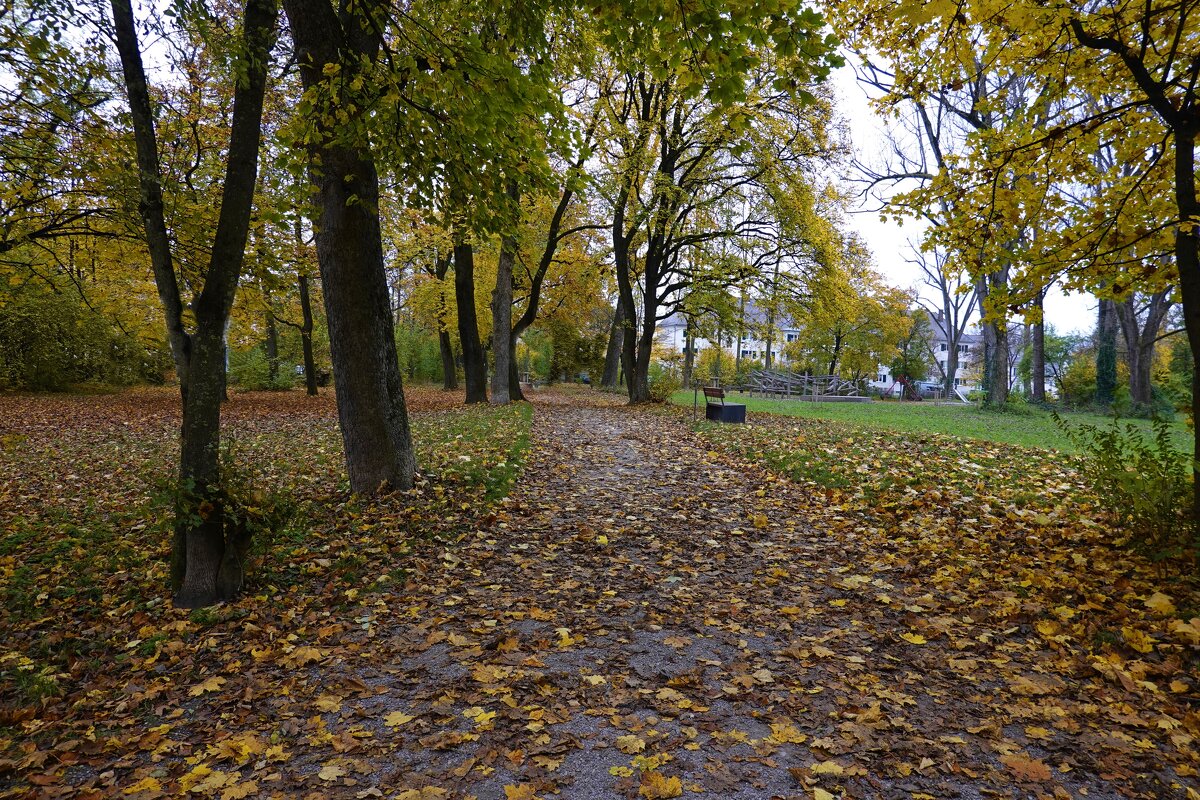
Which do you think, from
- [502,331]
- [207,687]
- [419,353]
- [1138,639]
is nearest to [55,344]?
[502,331]

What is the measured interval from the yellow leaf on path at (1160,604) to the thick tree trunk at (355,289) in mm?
6463

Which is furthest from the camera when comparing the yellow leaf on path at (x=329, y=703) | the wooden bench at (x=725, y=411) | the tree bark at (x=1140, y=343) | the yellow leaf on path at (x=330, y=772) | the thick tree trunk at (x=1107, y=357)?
the thick tree trunk at (x=1107, y=357)

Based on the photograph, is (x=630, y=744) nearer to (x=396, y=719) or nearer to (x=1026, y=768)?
(x=396, y=719)

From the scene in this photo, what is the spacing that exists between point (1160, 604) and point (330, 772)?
192 inches

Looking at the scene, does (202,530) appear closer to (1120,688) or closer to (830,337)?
(1120,688)

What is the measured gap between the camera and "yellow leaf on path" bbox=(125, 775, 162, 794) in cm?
249

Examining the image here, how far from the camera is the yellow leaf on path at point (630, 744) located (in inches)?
107

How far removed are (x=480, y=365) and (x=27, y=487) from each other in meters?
12.0

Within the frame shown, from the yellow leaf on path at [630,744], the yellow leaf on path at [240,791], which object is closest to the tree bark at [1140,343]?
the yellow leaf on path at [630,744]

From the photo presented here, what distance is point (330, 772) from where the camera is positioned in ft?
8.54

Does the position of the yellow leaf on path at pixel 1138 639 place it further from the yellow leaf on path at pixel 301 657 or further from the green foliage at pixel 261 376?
the green foliage at pixel 261 376

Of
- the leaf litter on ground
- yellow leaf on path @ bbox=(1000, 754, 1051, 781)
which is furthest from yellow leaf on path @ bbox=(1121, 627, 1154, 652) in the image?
yellow leaf on path @ bbox=(1000, 754, 1051, 781)

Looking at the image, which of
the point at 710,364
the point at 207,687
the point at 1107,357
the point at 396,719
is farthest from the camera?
the point at 710,364

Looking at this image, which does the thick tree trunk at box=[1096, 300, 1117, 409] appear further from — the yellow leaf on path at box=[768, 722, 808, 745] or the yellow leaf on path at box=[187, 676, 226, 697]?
the yellow leaf on path at box=[187, 676, 226, 697]
